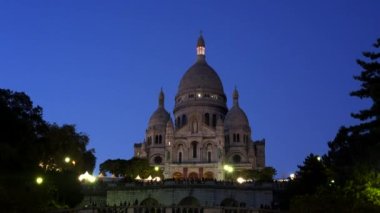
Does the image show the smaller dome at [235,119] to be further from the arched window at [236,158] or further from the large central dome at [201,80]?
the large central dome at [201,80]

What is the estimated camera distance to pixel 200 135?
4360 inches

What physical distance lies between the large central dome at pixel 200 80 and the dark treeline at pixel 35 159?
45.7 m

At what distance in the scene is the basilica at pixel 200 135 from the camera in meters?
109

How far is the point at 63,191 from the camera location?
220ft

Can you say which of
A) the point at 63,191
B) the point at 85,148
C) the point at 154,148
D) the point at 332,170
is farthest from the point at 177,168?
the point at 332,170

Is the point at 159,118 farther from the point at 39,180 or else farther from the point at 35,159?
the point at 35,159

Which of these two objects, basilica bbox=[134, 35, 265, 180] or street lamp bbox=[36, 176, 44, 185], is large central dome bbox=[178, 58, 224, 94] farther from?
street lamp bbox=[36, 176, 44, 185]

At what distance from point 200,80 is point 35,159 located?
70833 mm

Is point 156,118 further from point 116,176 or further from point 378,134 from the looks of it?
point 378,134

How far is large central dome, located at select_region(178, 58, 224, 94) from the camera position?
12312cm

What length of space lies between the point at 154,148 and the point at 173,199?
4290 centimetres

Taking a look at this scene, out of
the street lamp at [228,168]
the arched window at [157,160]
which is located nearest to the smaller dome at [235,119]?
the street lamp at [228,168]

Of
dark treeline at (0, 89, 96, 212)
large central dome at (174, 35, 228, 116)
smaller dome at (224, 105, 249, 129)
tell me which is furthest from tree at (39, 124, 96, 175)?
large central dome at (174, 35, 228, 116)

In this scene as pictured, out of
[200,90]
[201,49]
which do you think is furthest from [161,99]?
[201,49]
